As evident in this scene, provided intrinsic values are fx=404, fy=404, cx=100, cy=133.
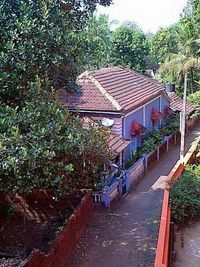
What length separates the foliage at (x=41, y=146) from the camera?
7.84m

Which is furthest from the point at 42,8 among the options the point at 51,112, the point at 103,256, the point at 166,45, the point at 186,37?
the point at 166,45

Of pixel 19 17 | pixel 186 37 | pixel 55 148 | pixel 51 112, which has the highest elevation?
pixel 186 37

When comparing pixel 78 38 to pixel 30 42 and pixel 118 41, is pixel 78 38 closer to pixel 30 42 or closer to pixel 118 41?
pixel 30 42

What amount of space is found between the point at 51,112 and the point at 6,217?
235 inches

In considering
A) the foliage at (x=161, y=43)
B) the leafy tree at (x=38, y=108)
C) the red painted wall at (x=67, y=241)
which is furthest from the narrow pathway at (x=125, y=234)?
the foliage at (x=161, y=43)

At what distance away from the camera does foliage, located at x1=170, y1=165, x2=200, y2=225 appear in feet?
44.5

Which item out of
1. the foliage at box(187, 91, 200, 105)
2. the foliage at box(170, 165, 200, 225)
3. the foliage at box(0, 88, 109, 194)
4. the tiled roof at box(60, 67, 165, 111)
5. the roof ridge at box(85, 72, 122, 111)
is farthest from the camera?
the foliage at box(187, 91, 200, 105)

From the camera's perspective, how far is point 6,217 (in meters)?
13.3

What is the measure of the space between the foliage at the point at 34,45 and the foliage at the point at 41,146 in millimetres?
489

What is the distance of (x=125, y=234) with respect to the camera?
1256 centimetres

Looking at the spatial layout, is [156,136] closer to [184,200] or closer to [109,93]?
[109,93]

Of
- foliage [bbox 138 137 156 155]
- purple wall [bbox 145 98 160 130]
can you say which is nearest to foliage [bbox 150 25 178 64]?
purple wall [bbox 145 98 160 130]

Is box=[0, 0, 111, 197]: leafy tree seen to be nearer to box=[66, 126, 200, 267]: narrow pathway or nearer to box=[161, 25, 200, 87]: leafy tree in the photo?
box=[66, 126, 200, 267]: narrow pathway

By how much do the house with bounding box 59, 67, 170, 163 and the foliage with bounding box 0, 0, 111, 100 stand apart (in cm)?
726
